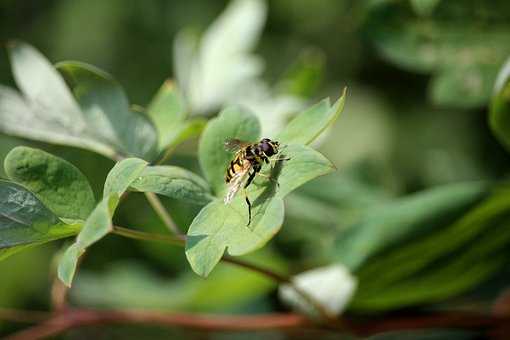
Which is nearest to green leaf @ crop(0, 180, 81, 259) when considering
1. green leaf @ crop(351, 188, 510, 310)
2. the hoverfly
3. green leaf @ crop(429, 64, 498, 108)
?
the hoverfly

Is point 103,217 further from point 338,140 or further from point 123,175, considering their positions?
point 338,140

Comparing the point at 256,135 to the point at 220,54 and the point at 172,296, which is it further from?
the point at 172,296

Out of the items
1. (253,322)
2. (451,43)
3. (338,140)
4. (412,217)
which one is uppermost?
(451,43)

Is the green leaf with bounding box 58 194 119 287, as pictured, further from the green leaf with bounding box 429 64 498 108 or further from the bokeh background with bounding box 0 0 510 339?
the green leaf with bounding box 429 64 498 108

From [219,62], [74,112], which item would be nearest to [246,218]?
[74,112]

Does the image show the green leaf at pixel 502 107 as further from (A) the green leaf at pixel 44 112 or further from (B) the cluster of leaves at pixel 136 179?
(A) the green leaf at pixel 44 112

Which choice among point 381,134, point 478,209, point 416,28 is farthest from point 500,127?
point 381,134

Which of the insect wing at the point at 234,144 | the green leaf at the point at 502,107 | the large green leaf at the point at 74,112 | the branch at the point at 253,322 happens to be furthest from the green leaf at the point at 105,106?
the green leaf at the point at 502,107
